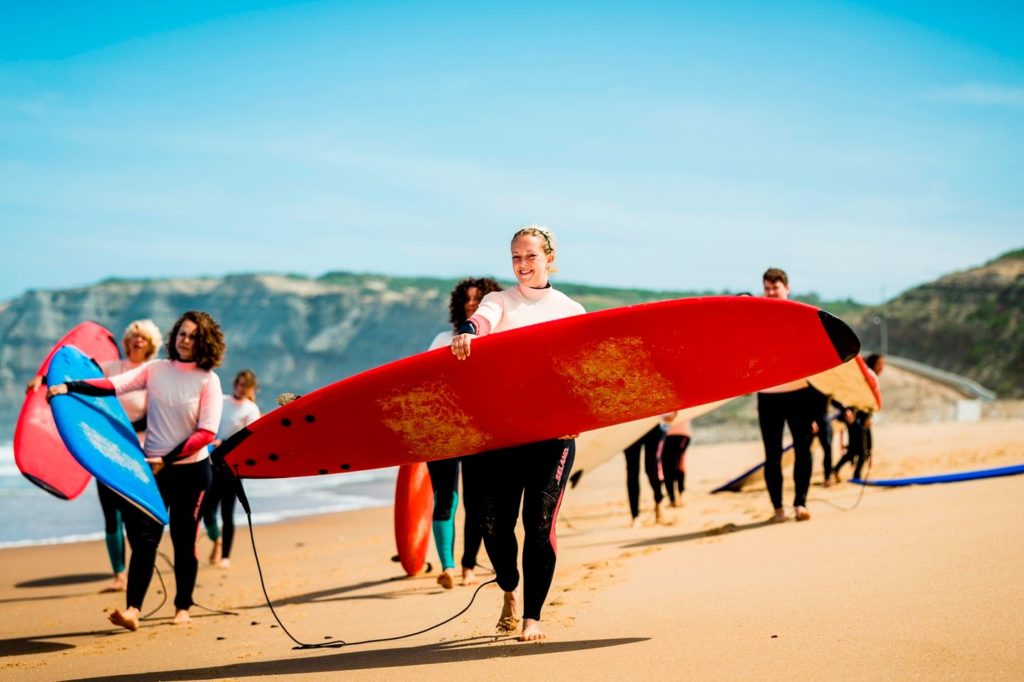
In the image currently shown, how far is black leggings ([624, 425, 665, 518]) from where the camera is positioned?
7.61 m

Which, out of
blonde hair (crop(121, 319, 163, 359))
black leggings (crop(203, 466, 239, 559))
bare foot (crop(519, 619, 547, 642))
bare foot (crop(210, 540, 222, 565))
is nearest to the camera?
bare foot (crop(519, 619, 547, 642))

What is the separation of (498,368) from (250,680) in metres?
1.46

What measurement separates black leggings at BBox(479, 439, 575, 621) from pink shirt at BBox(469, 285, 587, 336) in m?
0.49

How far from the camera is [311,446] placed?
4.29 metres

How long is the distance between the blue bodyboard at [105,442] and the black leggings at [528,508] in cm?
182

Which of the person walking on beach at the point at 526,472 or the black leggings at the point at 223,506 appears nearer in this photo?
the person walking on beach at the point at 526,472

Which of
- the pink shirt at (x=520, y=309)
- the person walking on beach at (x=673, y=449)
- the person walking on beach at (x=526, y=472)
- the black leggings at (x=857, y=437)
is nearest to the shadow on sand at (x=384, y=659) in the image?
the person walking on beach at (x=526, y=472)

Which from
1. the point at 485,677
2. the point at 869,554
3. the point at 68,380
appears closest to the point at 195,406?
the point at 68,380

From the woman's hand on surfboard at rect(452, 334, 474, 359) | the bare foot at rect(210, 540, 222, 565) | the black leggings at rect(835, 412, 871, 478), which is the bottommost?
the bare foot at rect(210, 540, 222, 565)

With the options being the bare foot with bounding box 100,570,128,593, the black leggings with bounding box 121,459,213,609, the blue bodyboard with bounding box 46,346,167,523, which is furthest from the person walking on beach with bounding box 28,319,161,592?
the bare foot with bounding box 100,570,128,593

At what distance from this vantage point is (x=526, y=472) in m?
3.76

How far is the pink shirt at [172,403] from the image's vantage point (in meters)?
4.86

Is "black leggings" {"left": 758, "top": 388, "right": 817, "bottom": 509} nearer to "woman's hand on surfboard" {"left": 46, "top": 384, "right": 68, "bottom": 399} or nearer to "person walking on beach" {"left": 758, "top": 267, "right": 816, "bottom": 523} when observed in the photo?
"person walking on beach" {"left": 758, "top": 267, "right": 816, "bottom": 523}

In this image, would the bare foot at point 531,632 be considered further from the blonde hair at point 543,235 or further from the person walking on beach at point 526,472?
the blonde hair at point 543,235
